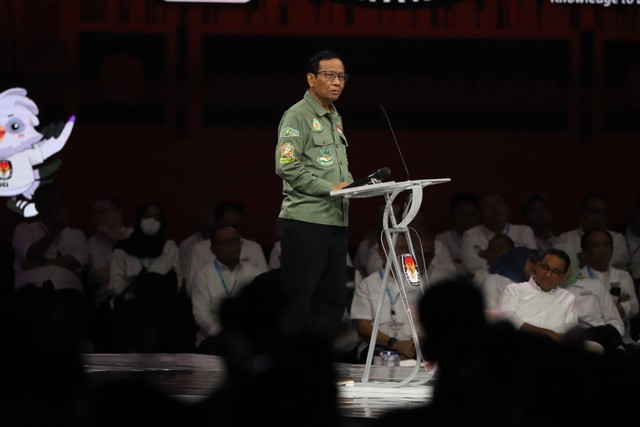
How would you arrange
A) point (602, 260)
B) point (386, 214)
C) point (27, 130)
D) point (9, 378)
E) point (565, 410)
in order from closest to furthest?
1. point (9, 378)
2. point (565, 410)
3. point (386, 214)
4. point (602, 260)
5. point (27, 130)

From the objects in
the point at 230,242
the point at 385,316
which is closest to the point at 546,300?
the point at 385,316

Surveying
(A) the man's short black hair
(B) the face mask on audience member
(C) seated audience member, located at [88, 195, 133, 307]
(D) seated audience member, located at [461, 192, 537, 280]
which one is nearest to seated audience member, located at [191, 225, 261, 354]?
(B) the face mask on audience member

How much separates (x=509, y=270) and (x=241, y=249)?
5.48 feet

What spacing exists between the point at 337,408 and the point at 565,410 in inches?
19.9

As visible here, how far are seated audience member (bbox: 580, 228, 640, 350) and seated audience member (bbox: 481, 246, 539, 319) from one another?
1.14ft

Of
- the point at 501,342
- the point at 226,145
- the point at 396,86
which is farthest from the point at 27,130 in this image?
the point at 501,342

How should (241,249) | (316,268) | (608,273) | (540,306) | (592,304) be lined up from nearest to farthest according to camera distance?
(316,268) → (540,306) → (592,304) → (608,273) → (241,249)

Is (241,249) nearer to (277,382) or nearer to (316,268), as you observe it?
(316,268)

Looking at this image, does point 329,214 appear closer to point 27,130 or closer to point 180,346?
point 180,346

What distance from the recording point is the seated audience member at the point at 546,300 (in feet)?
21.4

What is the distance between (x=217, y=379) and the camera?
17.6 ft

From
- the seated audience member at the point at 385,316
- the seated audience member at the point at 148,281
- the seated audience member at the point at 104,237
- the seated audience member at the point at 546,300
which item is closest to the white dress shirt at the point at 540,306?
the seated audience member at the point at 546,300

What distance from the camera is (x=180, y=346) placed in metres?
7.44

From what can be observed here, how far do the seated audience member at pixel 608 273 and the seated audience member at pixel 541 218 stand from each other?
745 millimetres
